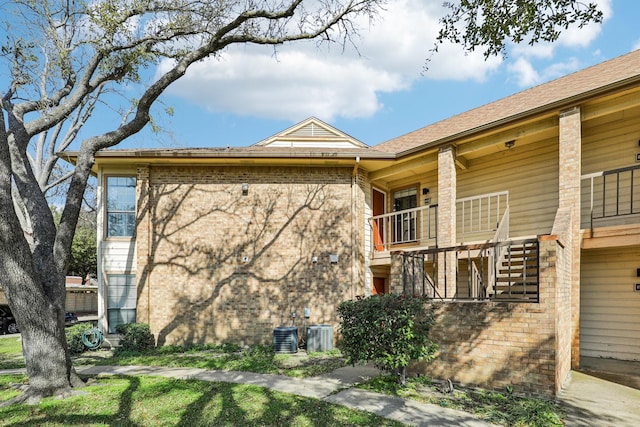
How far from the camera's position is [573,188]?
7.34 m

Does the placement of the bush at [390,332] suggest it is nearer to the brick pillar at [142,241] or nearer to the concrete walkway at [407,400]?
the concrete walkway at [407,400]

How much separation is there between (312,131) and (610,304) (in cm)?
1039

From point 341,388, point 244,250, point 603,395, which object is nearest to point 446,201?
point 603,395

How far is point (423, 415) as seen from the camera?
194 inches

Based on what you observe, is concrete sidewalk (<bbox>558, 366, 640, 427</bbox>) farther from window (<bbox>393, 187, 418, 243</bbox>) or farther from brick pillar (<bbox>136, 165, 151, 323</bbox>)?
brick pillar (<bbox>136, 165, 151, 323</bbox>)

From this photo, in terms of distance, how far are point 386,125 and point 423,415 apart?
12.5 m

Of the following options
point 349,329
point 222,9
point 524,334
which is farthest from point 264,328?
point 222,9

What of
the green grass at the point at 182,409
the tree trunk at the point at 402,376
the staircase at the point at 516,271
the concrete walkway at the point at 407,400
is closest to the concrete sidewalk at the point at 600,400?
the concrete walkway at the point at 407,400

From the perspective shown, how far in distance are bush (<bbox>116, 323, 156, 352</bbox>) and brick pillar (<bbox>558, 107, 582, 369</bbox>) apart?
10.3 metres

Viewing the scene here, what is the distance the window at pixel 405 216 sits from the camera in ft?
38.1

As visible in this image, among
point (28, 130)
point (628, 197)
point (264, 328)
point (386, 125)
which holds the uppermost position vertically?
point (386, 125)

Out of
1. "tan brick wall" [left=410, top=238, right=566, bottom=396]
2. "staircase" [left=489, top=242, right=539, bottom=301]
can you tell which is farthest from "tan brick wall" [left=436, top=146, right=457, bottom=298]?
"tan brick wall" [left=410, top=238, right=566, bottom=396]

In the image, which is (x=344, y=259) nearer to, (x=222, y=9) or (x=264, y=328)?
(x=264, y=328)

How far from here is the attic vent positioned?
13.5 meters
